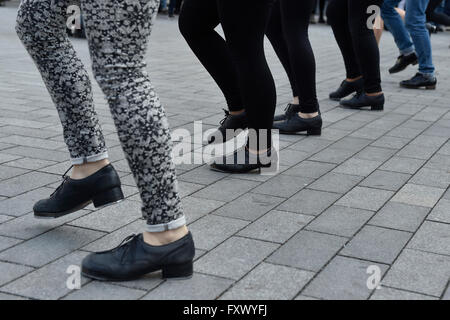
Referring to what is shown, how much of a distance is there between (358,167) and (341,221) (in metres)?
1.00

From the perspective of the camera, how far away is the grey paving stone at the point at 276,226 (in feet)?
9.04

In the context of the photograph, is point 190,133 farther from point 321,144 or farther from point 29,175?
point 29,175

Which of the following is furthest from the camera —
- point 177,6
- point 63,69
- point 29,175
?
point 177,6

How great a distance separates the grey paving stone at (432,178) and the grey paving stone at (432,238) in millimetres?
663

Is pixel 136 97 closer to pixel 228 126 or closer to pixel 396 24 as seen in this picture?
pixel 228 126

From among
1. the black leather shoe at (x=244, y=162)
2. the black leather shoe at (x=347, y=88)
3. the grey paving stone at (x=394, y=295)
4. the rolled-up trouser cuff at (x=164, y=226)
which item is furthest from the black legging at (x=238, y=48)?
the black leather shoe at (x=347, y=88)

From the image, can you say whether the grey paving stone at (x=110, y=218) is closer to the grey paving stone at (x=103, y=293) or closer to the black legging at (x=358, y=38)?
the grey paving stone at (x=103, y=293)

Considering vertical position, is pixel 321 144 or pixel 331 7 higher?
pixel 331 7

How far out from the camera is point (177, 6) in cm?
1911

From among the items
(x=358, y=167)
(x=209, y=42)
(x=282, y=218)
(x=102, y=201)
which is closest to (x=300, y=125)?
(x=358, y=167)

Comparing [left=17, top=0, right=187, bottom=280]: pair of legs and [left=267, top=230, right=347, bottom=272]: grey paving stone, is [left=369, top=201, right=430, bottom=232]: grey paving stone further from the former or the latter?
[left=17, top=0, right=187, bottom=280]: pair of legs

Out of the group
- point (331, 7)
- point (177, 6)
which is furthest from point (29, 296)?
point (177, 6)
